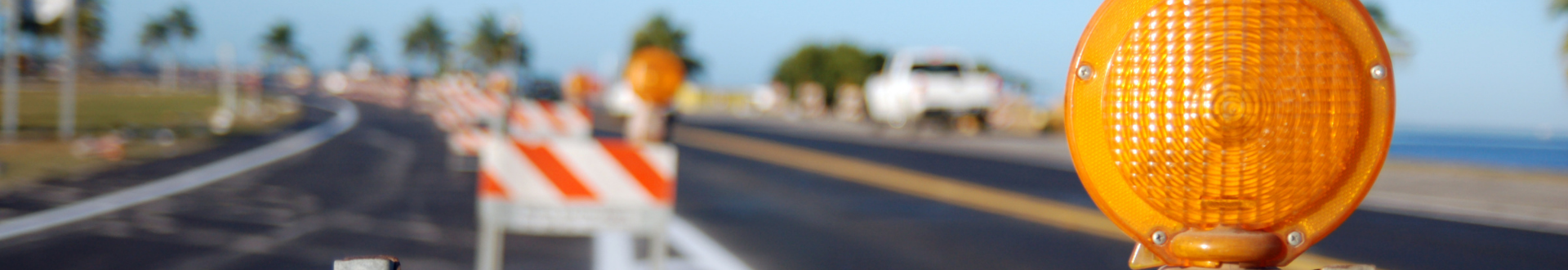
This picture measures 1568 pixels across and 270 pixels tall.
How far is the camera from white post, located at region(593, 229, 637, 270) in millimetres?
7184

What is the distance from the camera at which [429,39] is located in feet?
564

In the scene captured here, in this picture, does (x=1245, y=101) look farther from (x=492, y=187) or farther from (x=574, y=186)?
(x=492, y=187)

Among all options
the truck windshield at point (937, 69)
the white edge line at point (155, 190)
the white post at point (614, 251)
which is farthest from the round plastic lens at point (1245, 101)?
the truck windshield at point (937, 69)

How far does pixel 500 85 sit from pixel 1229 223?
43.9ft

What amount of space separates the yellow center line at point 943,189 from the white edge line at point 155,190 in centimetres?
719

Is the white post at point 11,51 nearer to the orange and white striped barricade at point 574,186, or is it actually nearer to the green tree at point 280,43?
the orange and white striped barricade at point 574,186

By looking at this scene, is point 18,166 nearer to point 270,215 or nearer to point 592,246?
point 270,215

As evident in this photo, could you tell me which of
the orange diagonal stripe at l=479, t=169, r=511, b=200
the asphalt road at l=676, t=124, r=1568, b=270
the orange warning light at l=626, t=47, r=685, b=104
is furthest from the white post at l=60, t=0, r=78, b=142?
the orange warning light at l=626, t=47, r=685, b=104

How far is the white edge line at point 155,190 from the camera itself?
8.56m

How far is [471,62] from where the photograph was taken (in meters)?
139

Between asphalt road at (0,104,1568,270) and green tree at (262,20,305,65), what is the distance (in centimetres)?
18858

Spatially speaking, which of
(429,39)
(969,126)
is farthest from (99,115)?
(429,39)

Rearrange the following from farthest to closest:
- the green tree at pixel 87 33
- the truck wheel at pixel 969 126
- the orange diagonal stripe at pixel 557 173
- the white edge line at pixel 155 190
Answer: the green tree at pixel 87 33 → the truck wheel at pixel 969 126 → the white edge line at pixel 155 190 → the orange diagonal stripe at pixel 557 173

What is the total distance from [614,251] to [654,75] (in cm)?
310
